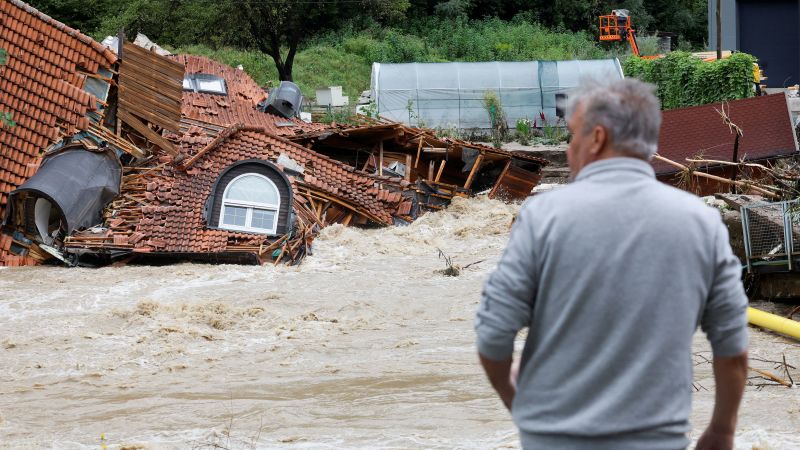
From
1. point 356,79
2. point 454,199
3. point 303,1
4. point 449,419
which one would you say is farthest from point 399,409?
point 303,1

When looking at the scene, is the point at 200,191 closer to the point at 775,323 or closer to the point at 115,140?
the point at 115,140

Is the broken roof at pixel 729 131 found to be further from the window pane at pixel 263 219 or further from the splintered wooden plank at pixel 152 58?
the splintered wooden plank at pixel 152 58

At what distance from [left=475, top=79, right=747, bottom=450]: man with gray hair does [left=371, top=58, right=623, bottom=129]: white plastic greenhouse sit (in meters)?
32.4

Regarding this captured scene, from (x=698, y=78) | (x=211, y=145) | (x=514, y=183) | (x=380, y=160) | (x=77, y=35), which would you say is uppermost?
(x=77, y=35)

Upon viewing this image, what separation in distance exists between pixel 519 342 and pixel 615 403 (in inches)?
369

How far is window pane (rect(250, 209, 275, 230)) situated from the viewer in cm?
2020

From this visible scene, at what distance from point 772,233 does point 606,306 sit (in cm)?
1199

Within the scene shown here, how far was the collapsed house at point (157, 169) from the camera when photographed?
19766mm

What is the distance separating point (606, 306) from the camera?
2947 millimetres

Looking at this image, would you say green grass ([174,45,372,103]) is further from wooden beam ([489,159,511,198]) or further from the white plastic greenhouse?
wooden beam ([489,159,511,198])

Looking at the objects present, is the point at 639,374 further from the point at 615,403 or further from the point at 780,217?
the point at 780,217

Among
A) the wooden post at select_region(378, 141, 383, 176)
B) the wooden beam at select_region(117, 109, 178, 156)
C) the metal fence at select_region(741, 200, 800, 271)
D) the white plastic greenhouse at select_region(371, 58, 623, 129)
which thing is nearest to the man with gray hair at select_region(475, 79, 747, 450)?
the metal fence at select_region(741, 200, 800, 271)

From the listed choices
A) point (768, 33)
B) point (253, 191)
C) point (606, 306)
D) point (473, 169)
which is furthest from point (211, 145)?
point (768, 33)

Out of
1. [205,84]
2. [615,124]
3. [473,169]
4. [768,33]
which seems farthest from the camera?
[768,33]
